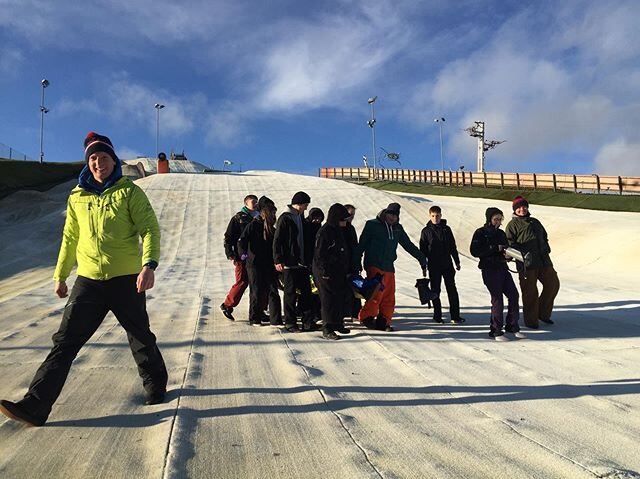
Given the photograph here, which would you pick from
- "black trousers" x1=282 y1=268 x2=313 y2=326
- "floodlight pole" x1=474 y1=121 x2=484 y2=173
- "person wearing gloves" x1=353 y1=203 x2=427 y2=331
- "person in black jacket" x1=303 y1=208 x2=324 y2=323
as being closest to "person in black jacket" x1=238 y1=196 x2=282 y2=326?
"black trousers" x1=282 y1=268 x2=313 y2=326

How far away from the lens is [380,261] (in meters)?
6.50

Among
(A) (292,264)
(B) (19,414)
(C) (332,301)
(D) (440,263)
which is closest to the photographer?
(B) (19,414)

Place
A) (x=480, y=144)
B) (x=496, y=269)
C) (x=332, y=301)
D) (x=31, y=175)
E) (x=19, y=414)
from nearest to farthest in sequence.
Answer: (x=19, y=414)
(x=332, y=301)
(x=496, y=269)
(x=31, y=175)
(x=480, y=144)

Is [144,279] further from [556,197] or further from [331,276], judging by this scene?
[556,197]

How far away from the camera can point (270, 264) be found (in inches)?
263

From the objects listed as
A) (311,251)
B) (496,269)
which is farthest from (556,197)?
(311,251)

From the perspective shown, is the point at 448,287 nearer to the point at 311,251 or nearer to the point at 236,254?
the point at 311,251

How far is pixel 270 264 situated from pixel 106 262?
3474 mm

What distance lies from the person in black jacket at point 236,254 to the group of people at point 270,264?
18mm

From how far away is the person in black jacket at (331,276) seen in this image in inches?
229

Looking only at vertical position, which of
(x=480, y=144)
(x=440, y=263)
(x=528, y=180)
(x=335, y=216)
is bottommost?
(x=440, y=263)

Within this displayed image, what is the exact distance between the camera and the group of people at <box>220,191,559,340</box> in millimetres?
5934

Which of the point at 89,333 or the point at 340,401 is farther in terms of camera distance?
the point at 340,401

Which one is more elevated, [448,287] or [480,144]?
[480,144]
